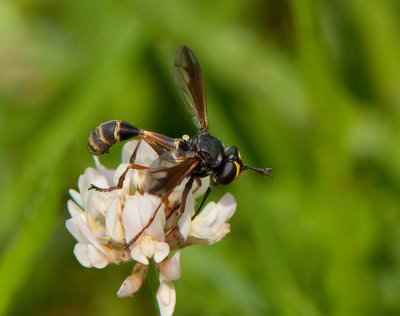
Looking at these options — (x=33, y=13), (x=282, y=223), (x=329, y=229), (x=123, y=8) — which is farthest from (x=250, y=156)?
(x=33, y=13)

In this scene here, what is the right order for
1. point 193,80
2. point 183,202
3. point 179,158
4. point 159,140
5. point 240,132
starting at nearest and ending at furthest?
point 183,202, point 179,158, point 159,140, point 193,80, point 240,132

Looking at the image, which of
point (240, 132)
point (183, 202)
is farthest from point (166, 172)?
point (240, 132)

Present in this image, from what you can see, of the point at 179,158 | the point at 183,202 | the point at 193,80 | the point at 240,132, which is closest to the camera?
the point at 183,202

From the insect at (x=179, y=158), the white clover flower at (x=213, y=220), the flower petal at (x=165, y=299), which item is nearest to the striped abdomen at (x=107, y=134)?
the insect at (x=179, y=158)

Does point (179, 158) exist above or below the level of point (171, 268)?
above

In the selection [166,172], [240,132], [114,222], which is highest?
[166,172]

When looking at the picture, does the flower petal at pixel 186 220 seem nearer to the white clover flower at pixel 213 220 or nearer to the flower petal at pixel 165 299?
the white clover flower at pixel 213 220

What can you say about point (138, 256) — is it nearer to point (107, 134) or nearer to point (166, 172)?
point (166, 172)
